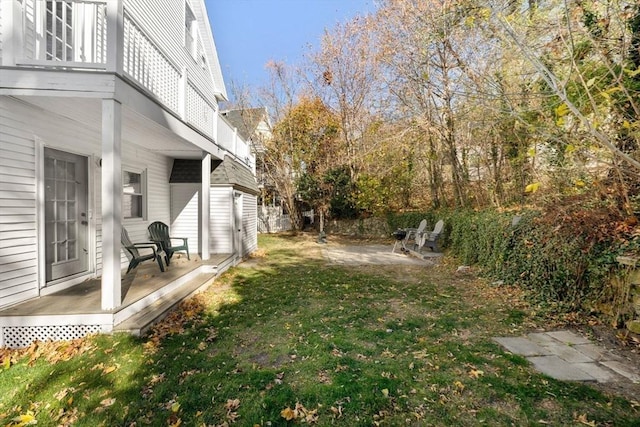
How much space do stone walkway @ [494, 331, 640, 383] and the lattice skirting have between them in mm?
4999

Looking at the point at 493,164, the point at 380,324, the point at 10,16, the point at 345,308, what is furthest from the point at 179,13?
the point at 493,164

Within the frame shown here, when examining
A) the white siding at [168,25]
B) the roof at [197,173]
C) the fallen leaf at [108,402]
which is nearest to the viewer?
the fallen leaf at [108,402]

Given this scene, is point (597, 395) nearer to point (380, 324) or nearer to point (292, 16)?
point (380, 324)

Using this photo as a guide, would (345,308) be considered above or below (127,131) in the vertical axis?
below

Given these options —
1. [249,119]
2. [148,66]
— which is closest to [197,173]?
[148,66]

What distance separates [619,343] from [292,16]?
1466 cm

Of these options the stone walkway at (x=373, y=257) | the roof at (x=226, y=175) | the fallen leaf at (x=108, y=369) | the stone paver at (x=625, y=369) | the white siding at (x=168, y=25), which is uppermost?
the white siding at (x=168, y=25)

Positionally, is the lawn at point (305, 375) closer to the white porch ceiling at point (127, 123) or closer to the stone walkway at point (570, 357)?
the stone walkway at point (570, 357)

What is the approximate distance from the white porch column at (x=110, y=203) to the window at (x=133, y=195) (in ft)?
11.0

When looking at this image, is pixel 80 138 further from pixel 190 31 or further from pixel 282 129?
pixel 282 129

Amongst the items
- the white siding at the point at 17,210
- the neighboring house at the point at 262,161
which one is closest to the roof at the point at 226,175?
the white siding at the point at 17,210

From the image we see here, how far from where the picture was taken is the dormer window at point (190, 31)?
8638 mm

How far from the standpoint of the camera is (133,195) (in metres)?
7.03

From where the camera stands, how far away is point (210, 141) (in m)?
7.47
